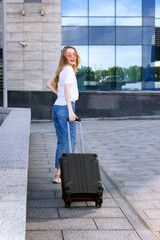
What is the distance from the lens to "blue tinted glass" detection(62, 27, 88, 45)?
2008cm

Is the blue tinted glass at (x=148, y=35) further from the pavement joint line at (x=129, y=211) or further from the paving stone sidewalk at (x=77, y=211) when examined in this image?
the pavement joint line at (x=129, y=211)

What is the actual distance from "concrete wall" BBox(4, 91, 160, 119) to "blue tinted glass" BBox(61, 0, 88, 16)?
4029 millimetres

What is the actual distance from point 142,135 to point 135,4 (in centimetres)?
1002

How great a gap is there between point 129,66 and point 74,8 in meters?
3.97

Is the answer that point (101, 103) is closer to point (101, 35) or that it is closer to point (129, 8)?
point (101, 35)

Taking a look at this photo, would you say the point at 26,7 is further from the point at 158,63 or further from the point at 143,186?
the point at 143,186

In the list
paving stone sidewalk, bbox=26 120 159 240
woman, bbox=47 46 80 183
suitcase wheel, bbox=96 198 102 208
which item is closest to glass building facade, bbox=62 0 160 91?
paving stone sidewalk, bbox=26 120 159 240

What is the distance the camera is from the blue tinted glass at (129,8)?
66.1 feet

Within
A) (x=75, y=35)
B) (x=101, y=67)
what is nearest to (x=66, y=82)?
(x=101, y=67)

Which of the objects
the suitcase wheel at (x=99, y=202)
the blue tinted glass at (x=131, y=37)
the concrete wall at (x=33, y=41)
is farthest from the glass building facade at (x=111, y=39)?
the suitcase wheel at (x=99, y=202)

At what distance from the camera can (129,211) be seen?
4.58 metres

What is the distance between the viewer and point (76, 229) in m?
3.94

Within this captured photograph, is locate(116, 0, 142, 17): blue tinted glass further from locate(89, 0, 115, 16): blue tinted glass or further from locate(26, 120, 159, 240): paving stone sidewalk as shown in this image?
locate(26, 120, 159, 240): paving stone sidewalk

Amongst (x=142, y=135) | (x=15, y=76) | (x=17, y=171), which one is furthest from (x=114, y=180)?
(x=15, y=76)
